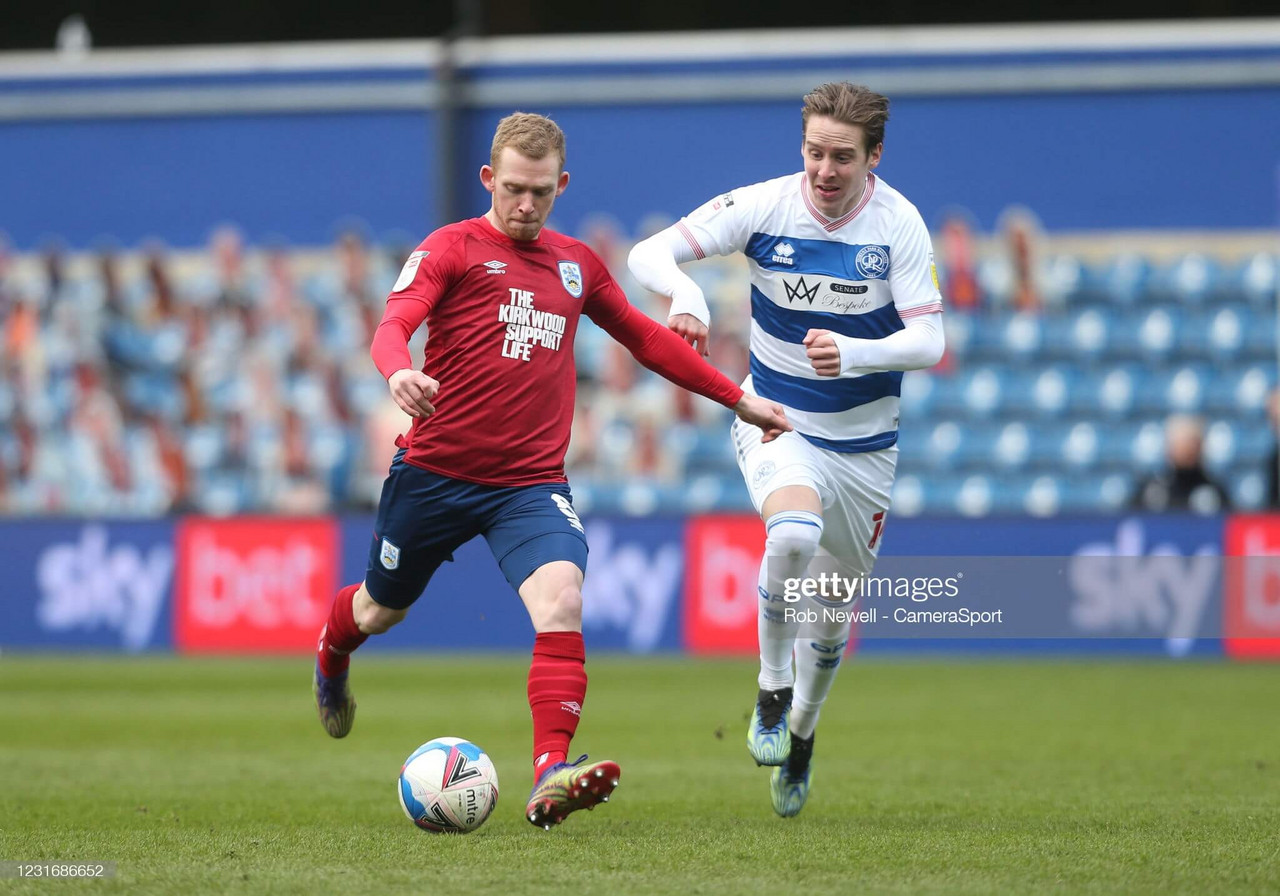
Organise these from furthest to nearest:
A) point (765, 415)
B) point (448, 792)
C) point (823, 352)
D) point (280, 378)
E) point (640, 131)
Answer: point (640, 131), point (280, 378), point (765, 415), point (823, 352), point (448, 792)

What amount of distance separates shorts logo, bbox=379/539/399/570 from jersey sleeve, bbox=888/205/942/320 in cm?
188

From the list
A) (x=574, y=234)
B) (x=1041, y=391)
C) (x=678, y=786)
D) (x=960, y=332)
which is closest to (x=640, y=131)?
(x=574, y=234)

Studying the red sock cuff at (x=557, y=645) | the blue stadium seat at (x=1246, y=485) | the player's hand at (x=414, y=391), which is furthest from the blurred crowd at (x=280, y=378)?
the player's hand at (x=414, y=391)

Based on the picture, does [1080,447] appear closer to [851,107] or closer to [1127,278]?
[1127,278]

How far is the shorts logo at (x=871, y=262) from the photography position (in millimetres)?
5914

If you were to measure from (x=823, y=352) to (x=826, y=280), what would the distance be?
60 centimetres

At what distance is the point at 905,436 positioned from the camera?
16.0 m

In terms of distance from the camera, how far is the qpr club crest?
18.2ft

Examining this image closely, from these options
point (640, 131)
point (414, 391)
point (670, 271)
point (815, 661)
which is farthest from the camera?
point (640, 131)

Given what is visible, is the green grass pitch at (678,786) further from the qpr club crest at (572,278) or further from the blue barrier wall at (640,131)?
the blue barrier wall at (640,131)

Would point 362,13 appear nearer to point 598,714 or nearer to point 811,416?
point 598,714

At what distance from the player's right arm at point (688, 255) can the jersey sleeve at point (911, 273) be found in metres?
0.55

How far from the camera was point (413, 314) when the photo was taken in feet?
17.0

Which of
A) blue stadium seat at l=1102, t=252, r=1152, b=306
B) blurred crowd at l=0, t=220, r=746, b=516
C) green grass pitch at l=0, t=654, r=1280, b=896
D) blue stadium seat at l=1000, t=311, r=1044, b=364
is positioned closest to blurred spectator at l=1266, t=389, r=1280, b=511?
blue stadium seat at l=1102, t=252, r=1152, b=306
